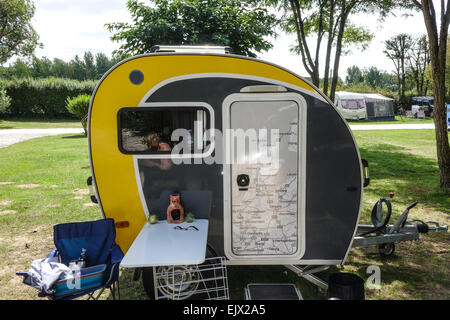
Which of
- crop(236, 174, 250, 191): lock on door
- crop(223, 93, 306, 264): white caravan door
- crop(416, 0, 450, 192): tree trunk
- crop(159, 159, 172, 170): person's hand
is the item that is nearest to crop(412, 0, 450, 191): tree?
crop(416, 0, 450, 192): tree trunk

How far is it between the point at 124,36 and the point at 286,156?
5.78 meters

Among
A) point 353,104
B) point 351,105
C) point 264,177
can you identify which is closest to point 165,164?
point 264,177

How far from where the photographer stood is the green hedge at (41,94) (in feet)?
93.1

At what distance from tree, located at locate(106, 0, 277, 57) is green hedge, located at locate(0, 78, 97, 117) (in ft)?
74.1

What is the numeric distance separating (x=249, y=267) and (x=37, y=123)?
90.9 feet

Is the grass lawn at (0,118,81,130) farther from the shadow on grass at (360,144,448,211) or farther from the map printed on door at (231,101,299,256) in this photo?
the map printed on door at (231,101,299,256)

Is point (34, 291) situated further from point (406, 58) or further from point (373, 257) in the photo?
point (406, 58)

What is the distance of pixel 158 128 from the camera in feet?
12.7

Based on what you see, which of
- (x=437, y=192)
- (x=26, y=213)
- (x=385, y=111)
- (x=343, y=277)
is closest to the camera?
(x=343, y=277)

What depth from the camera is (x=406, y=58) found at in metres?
51.3

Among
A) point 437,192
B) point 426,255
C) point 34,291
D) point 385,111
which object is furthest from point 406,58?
point 34,291

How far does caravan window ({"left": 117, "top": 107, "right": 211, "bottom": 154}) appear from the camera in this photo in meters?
3.87

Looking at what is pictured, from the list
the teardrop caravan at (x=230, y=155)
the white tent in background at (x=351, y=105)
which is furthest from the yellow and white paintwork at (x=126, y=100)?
the white tent in background at (x=351, y=105)

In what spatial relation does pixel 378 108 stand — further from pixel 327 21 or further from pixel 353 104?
pixel 327 21
